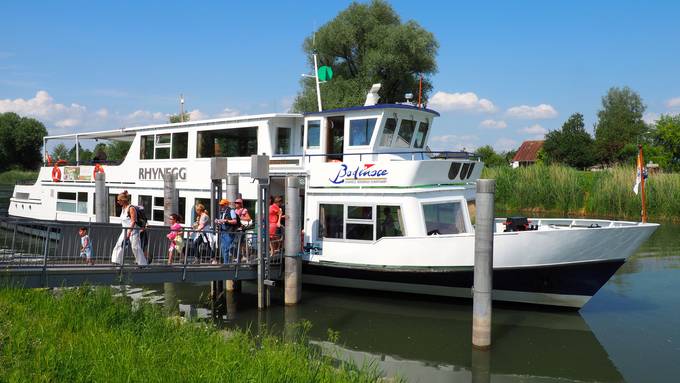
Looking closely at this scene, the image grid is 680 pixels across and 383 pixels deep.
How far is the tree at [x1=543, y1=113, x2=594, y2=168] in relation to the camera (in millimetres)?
58469

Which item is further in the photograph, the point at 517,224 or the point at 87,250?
the point at 517,224

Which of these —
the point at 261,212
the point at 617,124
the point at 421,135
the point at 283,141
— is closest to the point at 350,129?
the point at 421,135

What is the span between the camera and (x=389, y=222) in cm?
1190

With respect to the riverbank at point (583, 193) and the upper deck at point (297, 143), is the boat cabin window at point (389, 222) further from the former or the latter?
the riverbank at point (583, 193)

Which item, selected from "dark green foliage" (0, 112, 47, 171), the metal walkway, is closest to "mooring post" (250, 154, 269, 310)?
the metal walkway

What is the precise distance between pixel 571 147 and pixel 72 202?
171ft

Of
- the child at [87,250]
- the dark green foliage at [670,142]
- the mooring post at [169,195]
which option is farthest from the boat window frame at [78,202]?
the dark green foliage at [670,142]

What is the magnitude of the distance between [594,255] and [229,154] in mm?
8849

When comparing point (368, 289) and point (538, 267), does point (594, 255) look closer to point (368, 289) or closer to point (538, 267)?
point (538, 267)

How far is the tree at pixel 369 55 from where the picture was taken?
32812 mm

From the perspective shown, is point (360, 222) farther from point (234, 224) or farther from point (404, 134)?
point (234, 224)

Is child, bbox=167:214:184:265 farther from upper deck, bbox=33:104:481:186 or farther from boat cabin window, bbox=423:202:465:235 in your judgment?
boat cabin window, bbox=423:202:465:235

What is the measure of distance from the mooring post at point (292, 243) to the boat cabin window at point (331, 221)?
83cm

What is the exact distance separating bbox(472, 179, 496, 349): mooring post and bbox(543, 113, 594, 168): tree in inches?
2074
